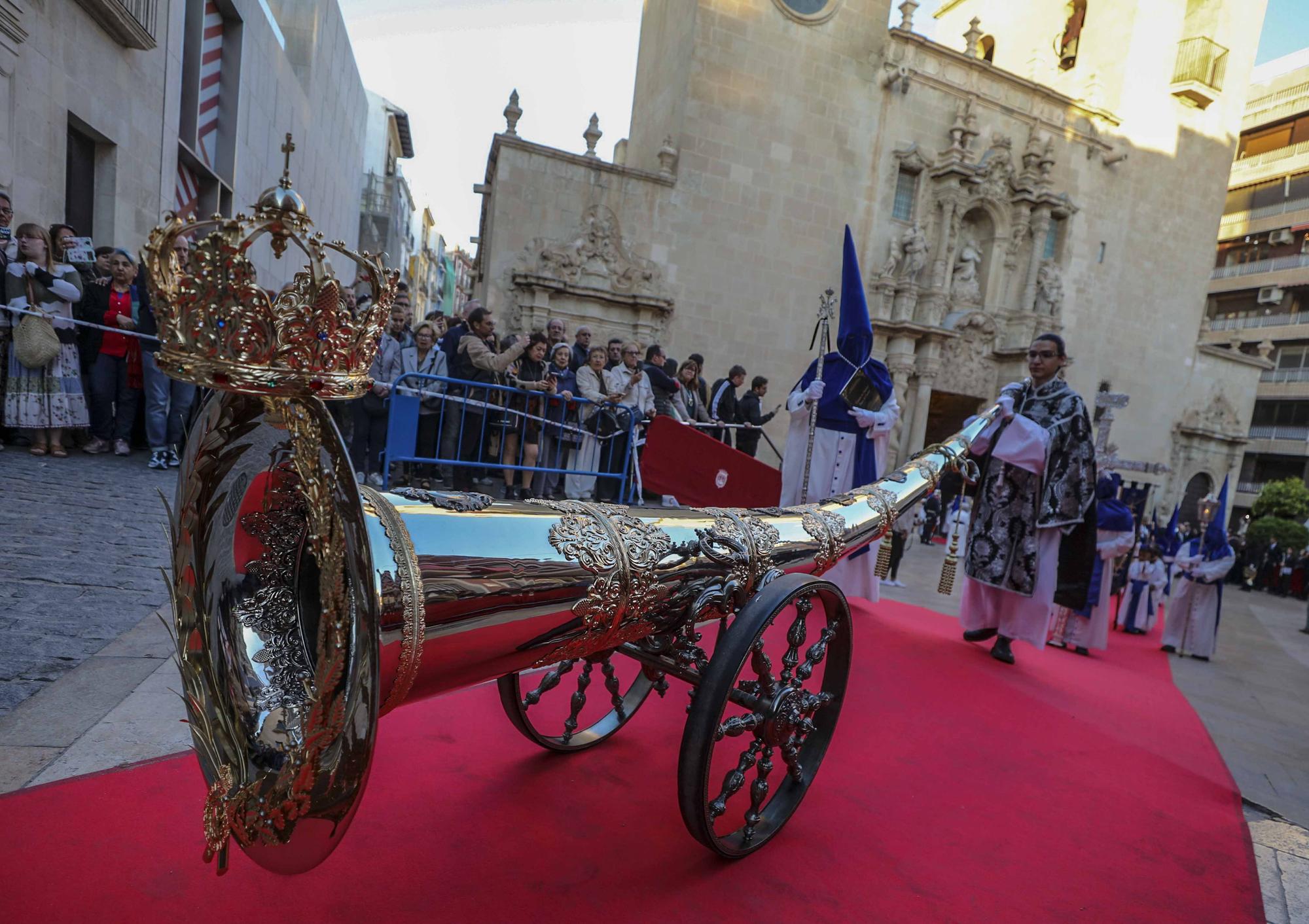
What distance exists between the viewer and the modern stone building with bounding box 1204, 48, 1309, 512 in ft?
90.7

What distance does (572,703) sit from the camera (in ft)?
7.67

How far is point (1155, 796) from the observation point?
103 inches

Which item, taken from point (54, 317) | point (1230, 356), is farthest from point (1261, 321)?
point (54, 317)

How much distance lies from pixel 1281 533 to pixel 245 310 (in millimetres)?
23252

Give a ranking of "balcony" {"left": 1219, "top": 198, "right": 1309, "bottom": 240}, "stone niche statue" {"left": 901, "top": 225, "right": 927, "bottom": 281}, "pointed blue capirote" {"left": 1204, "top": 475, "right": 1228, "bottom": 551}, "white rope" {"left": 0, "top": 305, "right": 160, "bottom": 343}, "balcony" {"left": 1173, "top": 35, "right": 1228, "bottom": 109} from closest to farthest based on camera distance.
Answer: "white rope" {"left": 0, "top": 305, "right": 160, "bottom": 343} → "pointed blue capirote" {"left": 1204, "top": 475, "right": 1228, "bottom": 551} → "stone niche statue" {"left": 901, "top": 225, "right": 927, "bottom": 281} → "balcony" {"left": 1173, "top": 35, "right": 1228, "bottom": 109} → "balcony" {"left": 1219, "top": 198, "right": 1309, "bottom": 240}

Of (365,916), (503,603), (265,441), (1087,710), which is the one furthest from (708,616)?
(1087,710)

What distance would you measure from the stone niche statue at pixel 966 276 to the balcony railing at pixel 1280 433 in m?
21.1

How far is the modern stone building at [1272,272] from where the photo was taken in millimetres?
27656

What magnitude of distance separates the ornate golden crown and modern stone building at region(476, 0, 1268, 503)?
36.1ft

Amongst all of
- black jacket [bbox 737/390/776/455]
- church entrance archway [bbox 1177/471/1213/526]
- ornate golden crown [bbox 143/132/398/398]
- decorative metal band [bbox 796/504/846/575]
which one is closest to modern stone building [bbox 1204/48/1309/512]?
church entrance archway [bbox 1177/471/1213/526]

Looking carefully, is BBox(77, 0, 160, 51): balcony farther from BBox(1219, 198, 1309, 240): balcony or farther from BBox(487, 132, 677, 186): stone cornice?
BBox(1219, 198, 1309, 240): balcony

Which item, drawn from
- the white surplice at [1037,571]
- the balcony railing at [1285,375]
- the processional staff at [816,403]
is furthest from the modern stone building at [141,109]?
the balcony railing at [1285,375]

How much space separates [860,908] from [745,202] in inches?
514

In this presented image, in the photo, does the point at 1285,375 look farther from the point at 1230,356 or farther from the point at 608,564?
the point at 608,564
